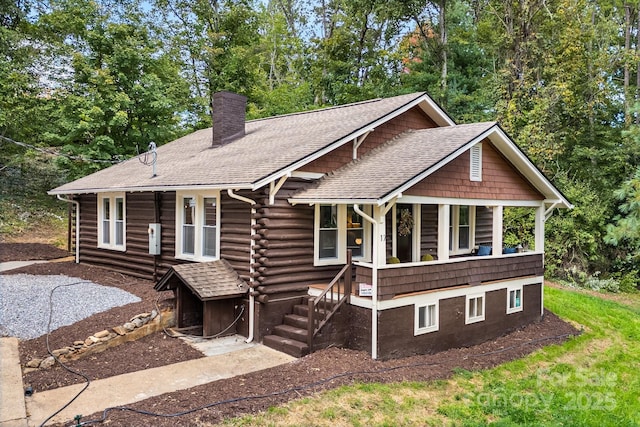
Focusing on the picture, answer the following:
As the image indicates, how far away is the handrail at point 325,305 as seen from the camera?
8617 mm

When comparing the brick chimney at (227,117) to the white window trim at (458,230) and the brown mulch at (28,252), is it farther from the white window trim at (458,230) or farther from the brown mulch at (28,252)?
the brown mulch at (28,252)

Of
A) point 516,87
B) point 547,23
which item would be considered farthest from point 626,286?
point 547,23

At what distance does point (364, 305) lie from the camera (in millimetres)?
8898

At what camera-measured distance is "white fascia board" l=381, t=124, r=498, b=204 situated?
8.36 metres

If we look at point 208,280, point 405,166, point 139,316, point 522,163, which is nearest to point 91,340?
point 139,316

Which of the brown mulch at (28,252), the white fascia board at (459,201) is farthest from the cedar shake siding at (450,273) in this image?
the brown mulch at (28,252)

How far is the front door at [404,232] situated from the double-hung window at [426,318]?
2.58 m

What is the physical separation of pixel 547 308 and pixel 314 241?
7912mm

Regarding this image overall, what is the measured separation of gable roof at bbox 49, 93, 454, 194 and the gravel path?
8.99 ft

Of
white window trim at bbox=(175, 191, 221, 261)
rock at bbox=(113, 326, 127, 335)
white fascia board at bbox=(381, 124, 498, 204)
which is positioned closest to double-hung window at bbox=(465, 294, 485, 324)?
white fascia board at bbox=(381, 124, 498, 204)

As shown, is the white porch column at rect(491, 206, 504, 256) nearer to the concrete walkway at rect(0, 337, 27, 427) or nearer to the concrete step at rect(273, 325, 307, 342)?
the concrete step at rect(273, 325, 307, 342)

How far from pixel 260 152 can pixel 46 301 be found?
5784mm

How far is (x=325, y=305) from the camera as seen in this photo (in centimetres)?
886

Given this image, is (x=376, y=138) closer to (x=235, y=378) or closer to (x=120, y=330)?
(x=235, y=378)
